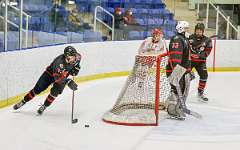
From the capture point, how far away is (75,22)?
31.9 feet

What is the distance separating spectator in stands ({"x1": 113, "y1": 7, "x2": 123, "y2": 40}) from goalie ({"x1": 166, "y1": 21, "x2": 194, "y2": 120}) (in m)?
4.28

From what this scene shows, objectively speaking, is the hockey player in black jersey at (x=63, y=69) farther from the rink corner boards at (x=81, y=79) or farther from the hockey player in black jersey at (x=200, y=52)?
the hockey player in black jersey at (x=200, y=52)

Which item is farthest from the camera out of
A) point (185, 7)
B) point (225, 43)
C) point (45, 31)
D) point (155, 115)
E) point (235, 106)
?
point (185, 7)

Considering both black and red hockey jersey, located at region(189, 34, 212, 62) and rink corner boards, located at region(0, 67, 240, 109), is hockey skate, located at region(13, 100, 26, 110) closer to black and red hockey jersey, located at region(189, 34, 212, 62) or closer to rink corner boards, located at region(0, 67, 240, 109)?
rink corner boards, located at region(0, 67, 240, 109)

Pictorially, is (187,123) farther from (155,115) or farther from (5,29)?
(5,29)

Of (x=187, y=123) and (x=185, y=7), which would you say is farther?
(x=185, y=7)

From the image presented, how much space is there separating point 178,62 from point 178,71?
0.10 metres

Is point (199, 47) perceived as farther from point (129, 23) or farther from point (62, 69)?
point (129, 23)

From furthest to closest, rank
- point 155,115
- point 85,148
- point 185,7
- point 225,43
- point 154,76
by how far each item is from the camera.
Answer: point 185,7
point 225,43
point 154,76
point 155,115
point 85,148

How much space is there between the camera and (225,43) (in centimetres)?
1173

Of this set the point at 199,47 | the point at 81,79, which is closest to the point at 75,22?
the point at 81,79

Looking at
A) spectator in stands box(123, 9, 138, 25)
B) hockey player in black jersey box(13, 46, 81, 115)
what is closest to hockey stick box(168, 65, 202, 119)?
hockey player in black jersey box(13, 46, 81, 115)

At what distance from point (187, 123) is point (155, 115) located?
0.40 meters

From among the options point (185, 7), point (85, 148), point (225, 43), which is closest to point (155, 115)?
point (85, 148)
